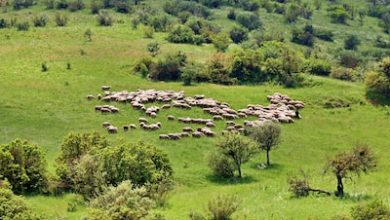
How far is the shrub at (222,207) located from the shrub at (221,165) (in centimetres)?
1423

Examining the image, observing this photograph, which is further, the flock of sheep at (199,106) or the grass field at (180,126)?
the flock of sheep at (199,106)

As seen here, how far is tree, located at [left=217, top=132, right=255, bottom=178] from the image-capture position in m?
49.7

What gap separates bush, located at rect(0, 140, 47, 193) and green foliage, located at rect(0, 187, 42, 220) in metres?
9.85

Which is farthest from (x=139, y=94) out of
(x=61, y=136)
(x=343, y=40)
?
(x=343, y=40)

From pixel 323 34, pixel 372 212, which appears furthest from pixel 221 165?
pixel 323 34

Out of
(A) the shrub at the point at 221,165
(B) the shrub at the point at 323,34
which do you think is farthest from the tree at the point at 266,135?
(B) the shrub at the point at 323,34

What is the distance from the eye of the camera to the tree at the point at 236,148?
49.7 meters

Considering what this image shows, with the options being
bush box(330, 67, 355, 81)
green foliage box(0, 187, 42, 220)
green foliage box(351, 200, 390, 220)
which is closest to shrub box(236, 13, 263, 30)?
bush box(330, 67, 355, 81)

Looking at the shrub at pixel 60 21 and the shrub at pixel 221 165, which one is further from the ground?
the shrub at pixel 221 165

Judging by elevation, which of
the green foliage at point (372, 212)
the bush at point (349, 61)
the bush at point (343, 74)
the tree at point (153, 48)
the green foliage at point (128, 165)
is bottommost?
the bush at point (349, 61)

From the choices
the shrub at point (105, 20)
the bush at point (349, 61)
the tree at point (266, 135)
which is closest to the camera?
the tree at point (266, 135)

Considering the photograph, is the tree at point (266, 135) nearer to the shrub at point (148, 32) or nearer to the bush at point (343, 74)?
the bush at point (343, 74)

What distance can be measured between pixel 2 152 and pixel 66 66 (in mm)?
35725

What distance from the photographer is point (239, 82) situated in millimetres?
77500
